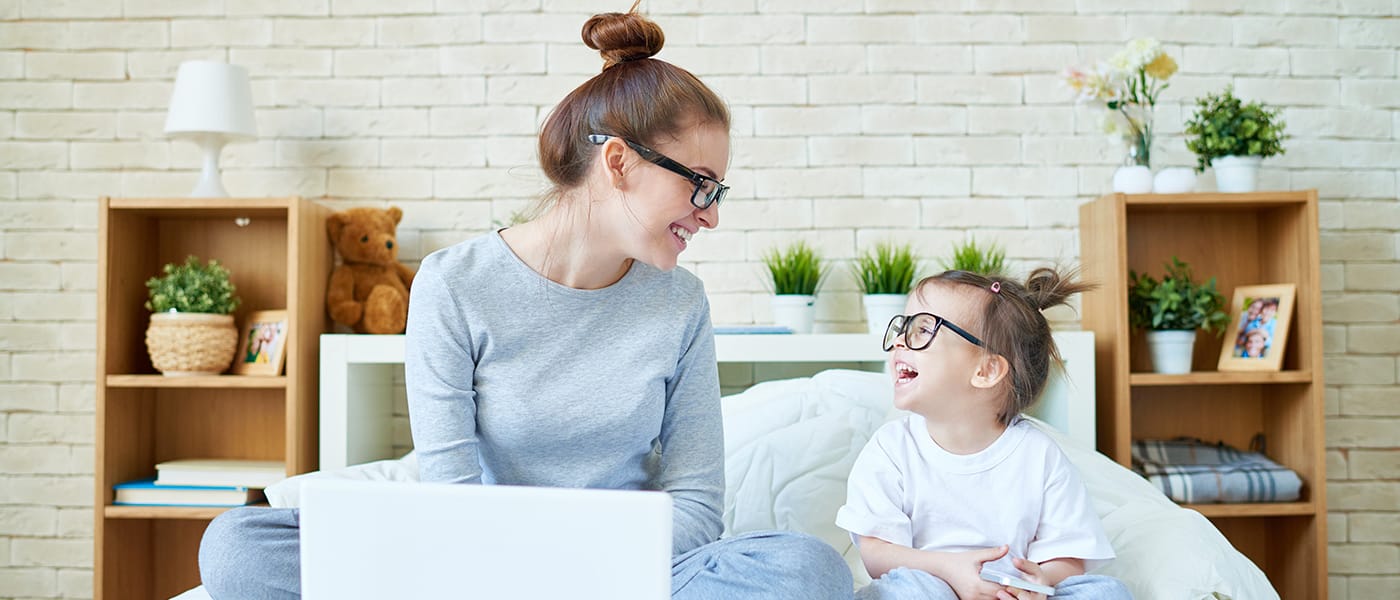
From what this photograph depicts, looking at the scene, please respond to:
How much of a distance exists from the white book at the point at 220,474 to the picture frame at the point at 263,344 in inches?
8.7

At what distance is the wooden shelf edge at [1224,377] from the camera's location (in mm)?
2262

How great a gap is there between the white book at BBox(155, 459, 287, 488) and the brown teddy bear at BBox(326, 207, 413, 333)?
1.24 feet

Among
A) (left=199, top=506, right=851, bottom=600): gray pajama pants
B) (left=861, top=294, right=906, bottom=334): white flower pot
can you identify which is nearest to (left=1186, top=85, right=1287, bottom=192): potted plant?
(left=861, top=294, right=906, bottom=334): white flower pot

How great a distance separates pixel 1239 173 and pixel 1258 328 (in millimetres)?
364

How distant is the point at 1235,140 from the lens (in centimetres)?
232

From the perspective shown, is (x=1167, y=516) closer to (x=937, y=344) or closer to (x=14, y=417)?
(x=937, y=344)

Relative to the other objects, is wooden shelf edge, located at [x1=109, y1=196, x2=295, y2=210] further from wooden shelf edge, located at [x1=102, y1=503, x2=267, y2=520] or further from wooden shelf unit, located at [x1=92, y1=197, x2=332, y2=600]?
wooden shelf edge, located at [x1=102, y1=503, x2=267, y2=520]

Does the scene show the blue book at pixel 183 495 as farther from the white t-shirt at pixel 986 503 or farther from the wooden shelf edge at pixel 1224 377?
the wooden shelf edge at pixel 1224 377

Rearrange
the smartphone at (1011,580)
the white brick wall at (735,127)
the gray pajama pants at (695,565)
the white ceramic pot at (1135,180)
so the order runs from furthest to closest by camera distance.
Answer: the white brick wall at (735,127) < the white ceramic pot at (1135,180) < the smartphone at (1011,580) < the gray pajama pants at (695,565)

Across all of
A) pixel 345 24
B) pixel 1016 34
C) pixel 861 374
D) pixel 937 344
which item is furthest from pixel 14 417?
pixel 1016 34

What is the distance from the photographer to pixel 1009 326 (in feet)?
4.92

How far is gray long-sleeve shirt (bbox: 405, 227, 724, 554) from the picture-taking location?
1365 mm

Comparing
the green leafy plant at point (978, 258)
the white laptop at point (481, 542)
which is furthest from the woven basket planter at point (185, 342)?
the green leafy plant at point (978, 258)

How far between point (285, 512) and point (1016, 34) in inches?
80.6
